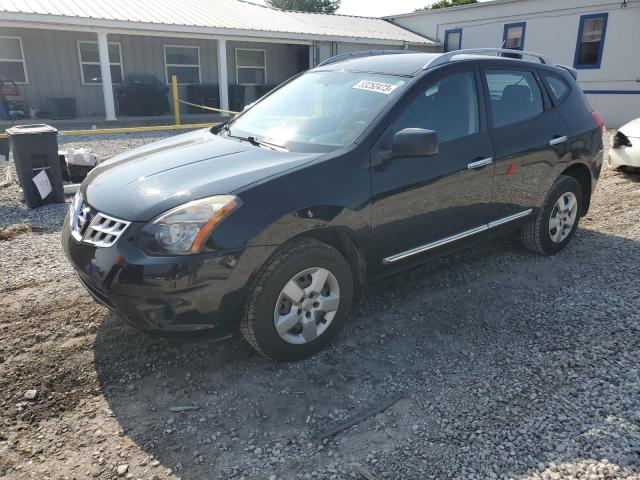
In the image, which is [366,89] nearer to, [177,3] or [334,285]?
[334,285]

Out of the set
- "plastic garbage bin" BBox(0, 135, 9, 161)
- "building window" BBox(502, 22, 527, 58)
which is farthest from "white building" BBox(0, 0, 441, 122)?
"plastic garbage bin" BBox(0, 135, 9, 161)

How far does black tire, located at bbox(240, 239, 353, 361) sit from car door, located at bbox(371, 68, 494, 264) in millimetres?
428

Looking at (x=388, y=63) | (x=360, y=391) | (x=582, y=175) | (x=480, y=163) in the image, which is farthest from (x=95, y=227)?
(x=582, y=175)

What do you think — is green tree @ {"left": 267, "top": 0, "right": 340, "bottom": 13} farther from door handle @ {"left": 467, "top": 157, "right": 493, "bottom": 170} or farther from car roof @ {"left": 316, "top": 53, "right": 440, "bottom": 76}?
door handle @ {"left": 467, "top": 157, "right": 493, "bottom": 170}

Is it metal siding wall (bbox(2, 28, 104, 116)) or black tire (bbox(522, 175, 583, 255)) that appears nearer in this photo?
black tire (bbox(522, 175, 583, 255))

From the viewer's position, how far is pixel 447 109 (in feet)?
12.6

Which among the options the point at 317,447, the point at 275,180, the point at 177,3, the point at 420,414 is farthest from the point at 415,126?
the point at 177,3

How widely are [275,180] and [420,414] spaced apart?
5.04ft

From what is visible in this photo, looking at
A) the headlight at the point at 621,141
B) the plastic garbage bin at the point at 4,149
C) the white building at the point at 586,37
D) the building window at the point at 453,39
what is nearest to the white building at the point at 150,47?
the building window at the point at 453,39

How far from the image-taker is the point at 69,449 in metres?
2.51

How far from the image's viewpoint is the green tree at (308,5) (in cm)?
5838

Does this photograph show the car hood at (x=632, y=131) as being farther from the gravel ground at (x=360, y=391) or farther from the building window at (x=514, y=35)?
the building window at (x=514, y=35)

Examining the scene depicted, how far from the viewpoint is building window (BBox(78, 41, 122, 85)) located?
16.7 metres

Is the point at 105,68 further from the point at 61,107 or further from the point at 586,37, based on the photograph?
the point at 586,37
